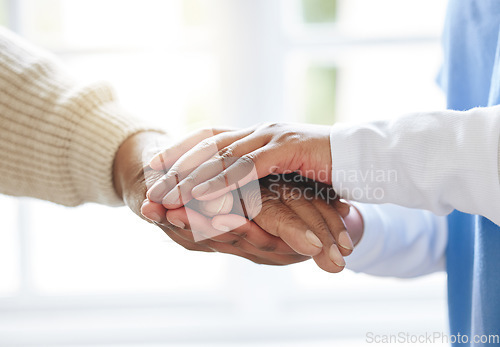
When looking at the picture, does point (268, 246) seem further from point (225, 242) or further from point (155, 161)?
point (155, 161)

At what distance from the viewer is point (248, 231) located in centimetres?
55

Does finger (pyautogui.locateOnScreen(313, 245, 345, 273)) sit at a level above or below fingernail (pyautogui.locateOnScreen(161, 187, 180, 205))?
below

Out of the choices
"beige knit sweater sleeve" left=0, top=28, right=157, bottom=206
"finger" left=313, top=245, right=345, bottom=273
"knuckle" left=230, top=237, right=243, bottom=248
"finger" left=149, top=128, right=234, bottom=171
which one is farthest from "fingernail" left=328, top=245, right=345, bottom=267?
"beige knit sweater sleeve" left=0, top=28, right=157, bottom=206

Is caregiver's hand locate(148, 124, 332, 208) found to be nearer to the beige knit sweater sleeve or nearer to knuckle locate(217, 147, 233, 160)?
knuckle locate(217, 147, 233, 160)

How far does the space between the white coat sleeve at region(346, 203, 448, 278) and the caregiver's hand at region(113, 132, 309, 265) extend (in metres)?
0.16

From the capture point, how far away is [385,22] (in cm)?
133

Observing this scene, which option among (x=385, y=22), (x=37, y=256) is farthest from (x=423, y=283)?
(x=37, y=256)

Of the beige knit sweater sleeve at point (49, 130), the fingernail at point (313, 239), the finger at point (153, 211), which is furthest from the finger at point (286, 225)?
the beige knit sweater sleeve at point (49, 130)

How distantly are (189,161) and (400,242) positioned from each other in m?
0.37

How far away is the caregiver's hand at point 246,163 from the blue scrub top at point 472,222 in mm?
206

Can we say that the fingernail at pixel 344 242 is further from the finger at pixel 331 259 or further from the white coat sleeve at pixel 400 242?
the white coat sleeve at pixel 400 242

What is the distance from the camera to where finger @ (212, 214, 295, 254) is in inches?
21.6

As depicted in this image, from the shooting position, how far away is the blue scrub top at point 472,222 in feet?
1.79

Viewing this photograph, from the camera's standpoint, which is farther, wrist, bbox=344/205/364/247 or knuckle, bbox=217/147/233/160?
wrist, bbox=344/205/364/247
